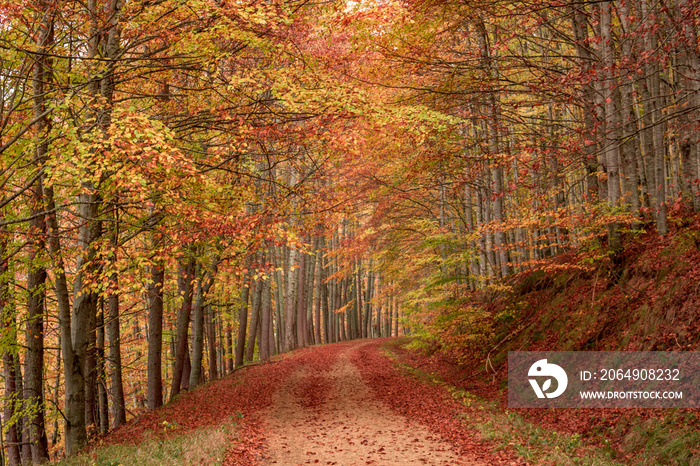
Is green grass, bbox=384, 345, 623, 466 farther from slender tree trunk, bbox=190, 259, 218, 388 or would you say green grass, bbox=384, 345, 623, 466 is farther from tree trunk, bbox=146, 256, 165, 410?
slender tree trunk, bbox=190, 259, 218, 388

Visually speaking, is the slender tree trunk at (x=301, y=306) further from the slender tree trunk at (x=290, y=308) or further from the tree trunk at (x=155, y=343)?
the tree trunk at (x=155, y=343)

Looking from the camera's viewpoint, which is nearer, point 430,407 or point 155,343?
point 430,407

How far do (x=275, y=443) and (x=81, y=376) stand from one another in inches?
175

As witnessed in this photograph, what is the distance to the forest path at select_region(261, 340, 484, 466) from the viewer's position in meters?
7.87

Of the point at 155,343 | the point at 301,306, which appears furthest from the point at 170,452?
the point at 301,306

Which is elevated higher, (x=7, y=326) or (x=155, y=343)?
(x=7, y=326)

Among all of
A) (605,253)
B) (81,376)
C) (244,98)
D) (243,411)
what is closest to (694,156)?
(605,253)

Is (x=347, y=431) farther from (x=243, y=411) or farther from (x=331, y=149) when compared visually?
(x=331, y=149)

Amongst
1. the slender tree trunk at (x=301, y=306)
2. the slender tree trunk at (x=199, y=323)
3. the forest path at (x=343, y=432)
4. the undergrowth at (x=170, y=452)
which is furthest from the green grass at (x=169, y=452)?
the slender tree trunk at (x=301, y=306)

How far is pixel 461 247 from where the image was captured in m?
17.9

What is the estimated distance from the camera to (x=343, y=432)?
9.48 m

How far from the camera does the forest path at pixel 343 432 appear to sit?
787 cm

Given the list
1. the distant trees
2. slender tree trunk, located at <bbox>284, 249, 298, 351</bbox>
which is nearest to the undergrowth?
the distant trees

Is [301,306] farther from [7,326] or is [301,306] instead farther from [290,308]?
[7,326]
